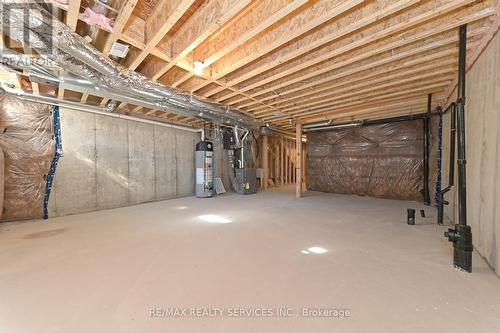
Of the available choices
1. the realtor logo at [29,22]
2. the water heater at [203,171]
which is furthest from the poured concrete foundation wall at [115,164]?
the realtor logo at [29,22]

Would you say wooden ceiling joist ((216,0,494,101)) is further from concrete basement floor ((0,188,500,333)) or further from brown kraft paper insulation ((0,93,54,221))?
brown kraft paper insulation ((0,93,54,221))

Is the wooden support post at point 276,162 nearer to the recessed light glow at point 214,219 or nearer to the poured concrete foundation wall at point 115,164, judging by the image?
the poured concrete foundation wall at point 115,164

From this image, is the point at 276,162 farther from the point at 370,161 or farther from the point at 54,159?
the point at 54,159

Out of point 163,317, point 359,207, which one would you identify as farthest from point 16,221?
point 359,207

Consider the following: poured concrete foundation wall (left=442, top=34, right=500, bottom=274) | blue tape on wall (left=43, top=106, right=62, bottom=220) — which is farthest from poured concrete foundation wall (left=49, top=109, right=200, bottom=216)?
poured concrete foundation wall (left=442, top=34, right=500, bottom=274)

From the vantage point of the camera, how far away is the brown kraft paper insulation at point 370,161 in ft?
17.1

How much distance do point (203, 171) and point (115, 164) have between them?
2076 mm

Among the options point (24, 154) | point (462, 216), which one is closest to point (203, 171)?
point (24, 154)

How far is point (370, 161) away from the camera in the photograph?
582 cm

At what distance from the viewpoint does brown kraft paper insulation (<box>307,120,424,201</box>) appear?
5227 millimetres

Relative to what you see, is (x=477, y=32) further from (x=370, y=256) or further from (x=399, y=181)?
(x=399, y=181)

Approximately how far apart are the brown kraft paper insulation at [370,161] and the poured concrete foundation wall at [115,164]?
4.35 meters

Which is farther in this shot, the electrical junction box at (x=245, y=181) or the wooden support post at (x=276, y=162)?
the wooden support post at (x=276, y=162)

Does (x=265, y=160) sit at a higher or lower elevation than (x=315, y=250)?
higher
